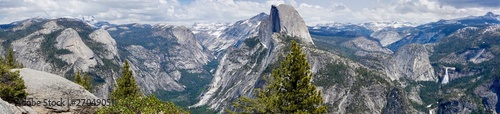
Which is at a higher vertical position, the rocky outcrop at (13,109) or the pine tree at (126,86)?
the rocky outcrop at (13,109)

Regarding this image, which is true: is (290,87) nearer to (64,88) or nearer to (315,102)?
(315,102)

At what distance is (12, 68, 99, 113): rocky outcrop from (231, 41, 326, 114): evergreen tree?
1654 cm

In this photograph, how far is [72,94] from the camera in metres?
38.3

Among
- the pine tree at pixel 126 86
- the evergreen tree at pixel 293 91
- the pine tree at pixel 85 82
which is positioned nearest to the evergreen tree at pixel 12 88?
the evergreen tree at pixel 293 91

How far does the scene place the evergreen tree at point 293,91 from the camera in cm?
4050

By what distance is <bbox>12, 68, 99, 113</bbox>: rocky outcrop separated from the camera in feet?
120

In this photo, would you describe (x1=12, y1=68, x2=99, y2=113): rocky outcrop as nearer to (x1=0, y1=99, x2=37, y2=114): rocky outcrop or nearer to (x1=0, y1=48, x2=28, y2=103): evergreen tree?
(x1=0, y1=48, x2=28, y2=103): evergreen tree

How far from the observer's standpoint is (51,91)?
37.4m

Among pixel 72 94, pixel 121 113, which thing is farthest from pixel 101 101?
pixel 121 113

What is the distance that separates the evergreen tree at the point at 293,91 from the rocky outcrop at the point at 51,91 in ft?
54.3

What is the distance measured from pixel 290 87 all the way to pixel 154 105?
14.3 m

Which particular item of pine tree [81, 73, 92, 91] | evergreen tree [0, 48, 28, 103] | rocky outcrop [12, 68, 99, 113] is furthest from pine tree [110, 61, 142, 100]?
evergreen tree [0, 48, 28, 103]

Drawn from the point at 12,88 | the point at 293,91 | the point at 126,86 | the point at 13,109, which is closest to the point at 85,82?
the point at 126,86

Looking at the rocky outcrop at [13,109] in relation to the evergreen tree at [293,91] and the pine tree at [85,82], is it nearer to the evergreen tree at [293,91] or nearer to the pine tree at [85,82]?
the evergreen tree at [293,91]
